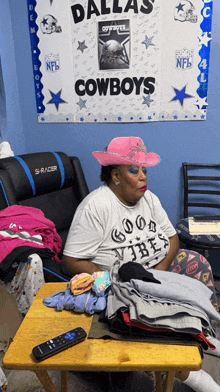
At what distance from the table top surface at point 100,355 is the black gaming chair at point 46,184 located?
98 cm

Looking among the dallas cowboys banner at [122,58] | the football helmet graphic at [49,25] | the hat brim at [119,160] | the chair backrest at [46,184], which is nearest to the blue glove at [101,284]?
the hat brim at [119,160]

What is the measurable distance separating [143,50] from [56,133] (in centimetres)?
92

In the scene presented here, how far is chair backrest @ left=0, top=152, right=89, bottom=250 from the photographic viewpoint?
1835 mm

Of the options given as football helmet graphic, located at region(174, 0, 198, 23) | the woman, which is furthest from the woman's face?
football helmet graphic, located at region(174, 0, 198, 23)

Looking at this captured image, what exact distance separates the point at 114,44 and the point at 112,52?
0.05 m

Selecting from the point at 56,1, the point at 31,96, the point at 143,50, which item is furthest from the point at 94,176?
the point at 56,1

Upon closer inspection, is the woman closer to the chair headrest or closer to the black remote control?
the black remote control

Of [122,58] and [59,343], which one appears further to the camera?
[122,58]

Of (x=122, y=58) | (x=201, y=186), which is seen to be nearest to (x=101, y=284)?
(x=201, y=186)

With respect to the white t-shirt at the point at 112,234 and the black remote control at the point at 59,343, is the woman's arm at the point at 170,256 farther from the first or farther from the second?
the black remote control at the point at 59,343

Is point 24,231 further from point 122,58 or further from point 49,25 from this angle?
point 49,25

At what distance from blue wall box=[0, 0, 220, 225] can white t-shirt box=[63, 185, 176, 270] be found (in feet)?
2.89

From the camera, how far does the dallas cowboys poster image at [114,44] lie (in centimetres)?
208

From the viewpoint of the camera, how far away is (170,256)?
5.02ft
